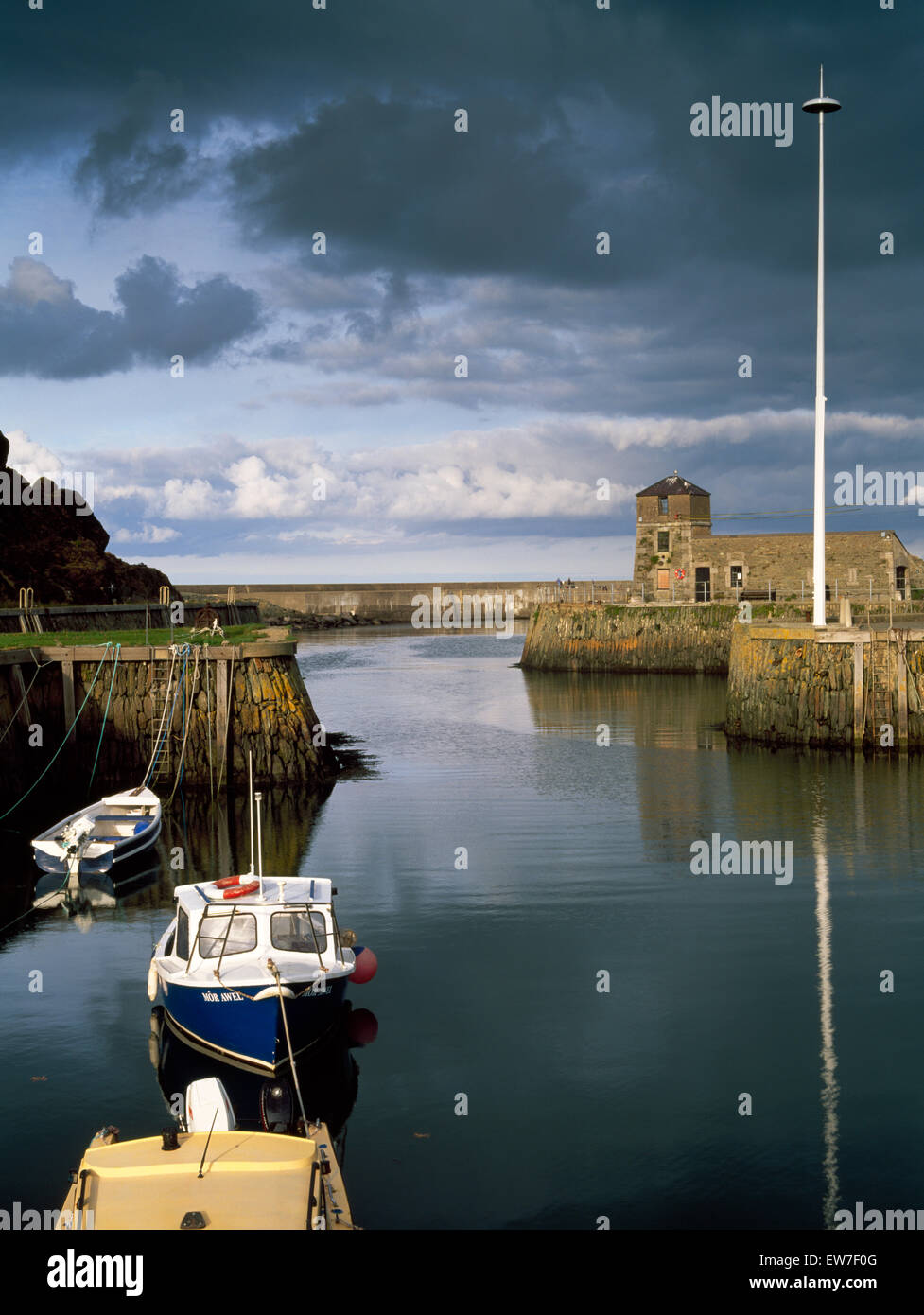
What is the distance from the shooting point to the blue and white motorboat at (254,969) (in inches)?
648

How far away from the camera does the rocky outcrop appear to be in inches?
3199

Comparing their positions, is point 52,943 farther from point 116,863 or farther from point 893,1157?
point 893,1157

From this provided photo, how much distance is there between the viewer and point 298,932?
18.1m

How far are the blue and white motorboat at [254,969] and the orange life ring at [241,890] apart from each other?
2 centimetres

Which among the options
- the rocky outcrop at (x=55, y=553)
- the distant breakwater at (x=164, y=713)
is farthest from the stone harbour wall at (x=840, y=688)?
the rocky outcrop at (x=55, y=553)

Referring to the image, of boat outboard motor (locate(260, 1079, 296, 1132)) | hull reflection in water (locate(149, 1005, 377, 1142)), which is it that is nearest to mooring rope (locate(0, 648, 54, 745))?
hull reflection in water (locate(149, 1005, 377, 1142))

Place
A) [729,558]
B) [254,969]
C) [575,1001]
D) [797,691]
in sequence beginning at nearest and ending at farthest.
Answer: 1. [254,969]
2. [575,1001]
3. [797,691]
4. [729,558]

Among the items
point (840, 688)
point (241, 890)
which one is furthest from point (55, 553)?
point (241, 890)

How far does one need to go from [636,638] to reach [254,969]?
67513 mm

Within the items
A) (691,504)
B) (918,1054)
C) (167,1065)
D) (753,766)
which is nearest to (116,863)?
(167,1065)

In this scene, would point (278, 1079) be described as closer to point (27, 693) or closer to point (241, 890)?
point (241, 890)

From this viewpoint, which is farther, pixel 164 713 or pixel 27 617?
pixel 27 617
